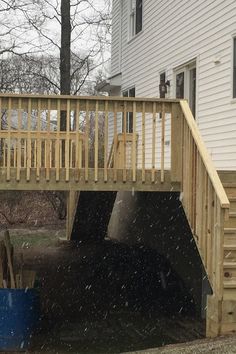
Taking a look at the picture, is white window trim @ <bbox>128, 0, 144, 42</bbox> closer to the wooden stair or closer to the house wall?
the house wall

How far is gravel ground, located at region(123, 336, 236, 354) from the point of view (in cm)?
556

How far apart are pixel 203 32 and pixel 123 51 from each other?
6.98 metres

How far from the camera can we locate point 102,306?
34.4 feet

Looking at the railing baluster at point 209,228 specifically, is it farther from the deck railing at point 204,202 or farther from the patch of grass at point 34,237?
the patch of grass at point 34,237

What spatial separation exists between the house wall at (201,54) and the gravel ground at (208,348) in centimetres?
402

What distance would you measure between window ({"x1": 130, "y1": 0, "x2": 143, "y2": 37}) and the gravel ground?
11405mm

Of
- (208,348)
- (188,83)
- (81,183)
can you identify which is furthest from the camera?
(188,83)

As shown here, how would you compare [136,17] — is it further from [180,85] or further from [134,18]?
[180,85]

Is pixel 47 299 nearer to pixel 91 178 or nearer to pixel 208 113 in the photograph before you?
pixel 91 178

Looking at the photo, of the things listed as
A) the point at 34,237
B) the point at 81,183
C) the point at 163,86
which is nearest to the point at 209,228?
the point at 81,183

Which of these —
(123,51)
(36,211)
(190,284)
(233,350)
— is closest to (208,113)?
(190,284)

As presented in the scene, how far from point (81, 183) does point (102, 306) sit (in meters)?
3.50

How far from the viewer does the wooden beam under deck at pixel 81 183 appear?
307 inches

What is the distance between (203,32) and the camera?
1100 centimetres
